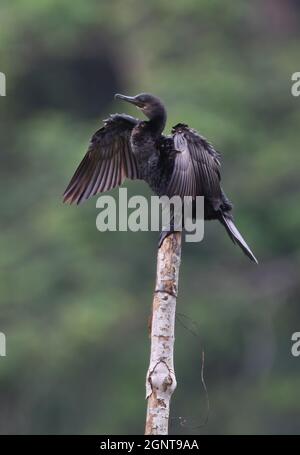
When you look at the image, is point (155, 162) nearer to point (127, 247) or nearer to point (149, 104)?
point (149, 104)

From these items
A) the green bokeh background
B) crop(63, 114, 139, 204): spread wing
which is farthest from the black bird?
the green bokeh background

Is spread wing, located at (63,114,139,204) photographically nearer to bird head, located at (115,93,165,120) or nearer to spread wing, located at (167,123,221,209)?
bird head, located at (115,93,165,120)

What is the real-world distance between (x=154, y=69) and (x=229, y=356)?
4435mm

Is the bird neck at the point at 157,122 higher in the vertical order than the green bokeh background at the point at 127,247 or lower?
lower

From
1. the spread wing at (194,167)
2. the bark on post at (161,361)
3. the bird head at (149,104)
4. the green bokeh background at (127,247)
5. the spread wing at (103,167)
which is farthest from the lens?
the green bokeh background at (127,247)

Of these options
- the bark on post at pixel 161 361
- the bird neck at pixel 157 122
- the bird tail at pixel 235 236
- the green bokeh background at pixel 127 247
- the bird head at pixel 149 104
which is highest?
the green bokeh background at pixel 127 247

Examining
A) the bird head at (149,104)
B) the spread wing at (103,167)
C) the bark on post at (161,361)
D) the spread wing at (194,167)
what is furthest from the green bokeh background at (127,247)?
the bark on post at (161,361)

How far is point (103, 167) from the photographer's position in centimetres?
920

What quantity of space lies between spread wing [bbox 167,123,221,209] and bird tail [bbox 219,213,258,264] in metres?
0.15

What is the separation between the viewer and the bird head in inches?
340

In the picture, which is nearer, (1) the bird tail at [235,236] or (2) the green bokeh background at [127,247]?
(1) the bird tail at [235,236]

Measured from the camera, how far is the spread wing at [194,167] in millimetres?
8312

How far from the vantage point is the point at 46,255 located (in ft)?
61.7

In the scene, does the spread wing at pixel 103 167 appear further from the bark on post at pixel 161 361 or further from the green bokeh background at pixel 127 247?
the green bokeh background at pixel 127 247
